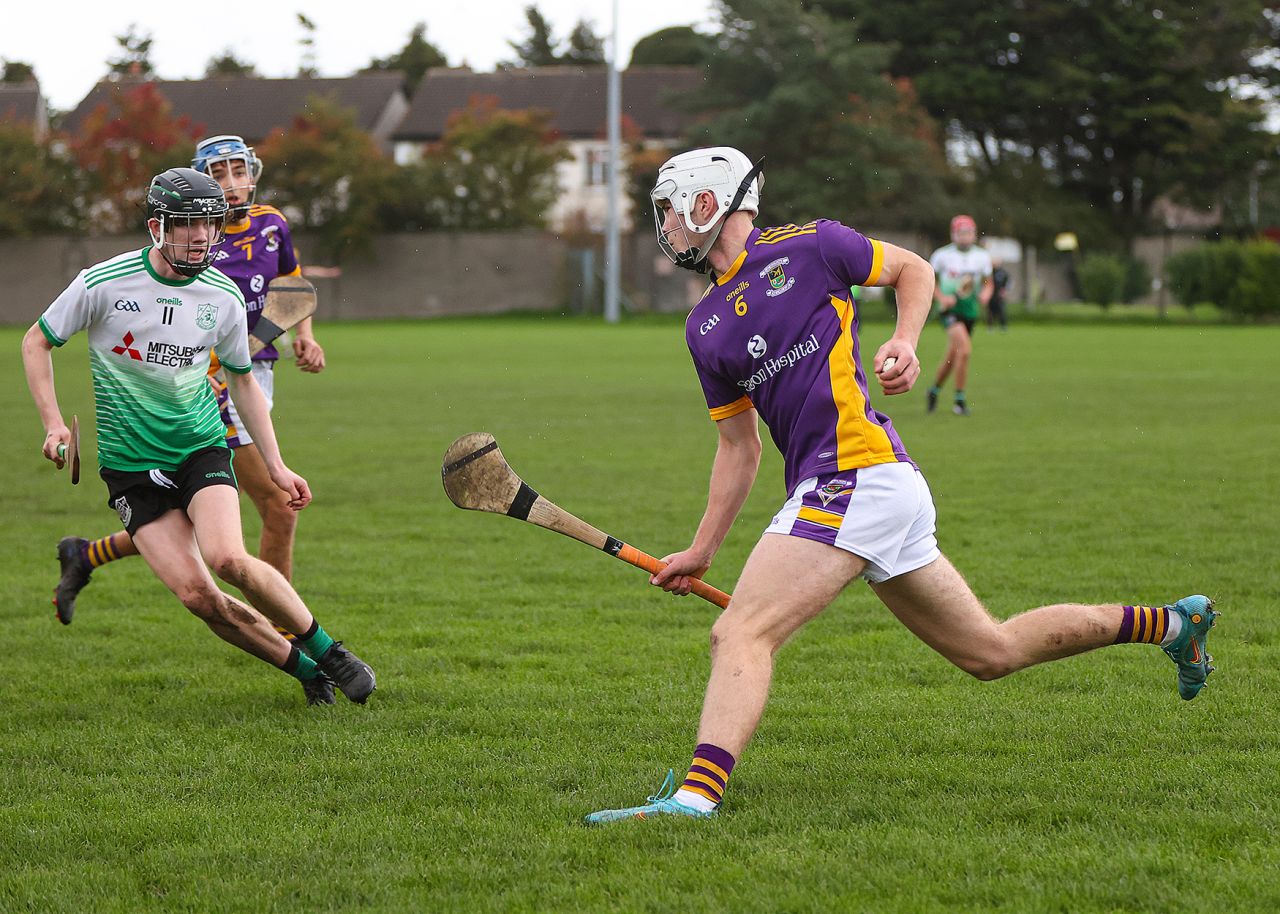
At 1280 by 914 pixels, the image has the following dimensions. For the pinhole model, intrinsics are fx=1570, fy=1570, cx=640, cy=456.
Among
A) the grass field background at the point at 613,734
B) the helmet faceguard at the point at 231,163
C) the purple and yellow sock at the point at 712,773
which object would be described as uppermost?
the helmet faceguard at the point at 231,163

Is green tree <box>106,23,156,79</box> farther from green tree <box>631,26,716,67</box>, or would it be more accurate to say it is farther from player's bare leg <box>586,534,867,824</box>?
player's bare leg <box>586,534,867,824</box>

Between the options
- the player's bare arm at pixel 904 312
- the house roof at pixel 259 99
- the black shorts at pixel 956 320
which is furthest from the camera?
the house roof at pixel 259 99

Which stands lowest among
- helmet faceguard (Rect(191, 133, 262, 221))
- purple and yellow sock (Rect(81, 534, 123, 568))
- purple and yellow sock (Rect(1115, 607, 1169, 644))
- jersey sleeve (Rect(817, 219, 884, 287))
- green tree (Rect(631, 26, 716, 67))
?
purple and yellow sock (Rect(81, 534, 123, 568))

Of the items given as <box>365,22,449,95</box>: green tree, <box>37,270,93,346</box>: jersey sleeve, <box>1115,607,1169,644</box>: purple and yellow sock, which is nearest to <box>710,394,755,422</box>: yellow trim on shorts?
<box>1115,607,1169,644</box>: purple and yellow sock

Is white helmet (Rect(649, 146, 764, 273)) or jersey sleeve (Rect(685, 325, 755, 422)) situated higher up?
white helmet (Rect(649, 146, 764, 273))

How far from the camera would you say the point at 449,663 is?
263 inches

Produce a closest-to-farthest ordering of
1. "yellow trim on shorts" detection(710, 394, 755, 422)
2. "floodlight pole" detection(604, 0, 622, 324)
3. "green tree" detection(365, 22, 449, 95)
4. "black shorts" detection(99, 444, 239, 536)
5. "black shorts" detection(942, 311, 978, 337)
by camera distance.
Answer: "yellow trim on shorts" detection(710, 394, 755, 422) < "black shorts" detection(99, 444, 239, 536) < "black shorts" detection(942, 311, 978, 337) < "floodlight pole" detection(604, 0, 622, 324) < "green tree" detection(365, 22, 449, 95)

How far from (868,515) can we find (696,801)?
0.95 m

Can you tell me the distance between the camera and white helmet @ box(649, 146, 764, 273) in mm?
4684

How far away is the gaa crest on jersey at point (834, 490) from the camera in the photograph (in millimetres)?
4555

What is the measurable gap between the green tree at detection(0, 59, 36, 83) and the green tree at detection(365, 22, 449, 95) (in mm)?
18826

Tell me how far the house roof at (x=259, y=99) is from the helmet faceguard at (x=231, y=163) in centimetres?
6156

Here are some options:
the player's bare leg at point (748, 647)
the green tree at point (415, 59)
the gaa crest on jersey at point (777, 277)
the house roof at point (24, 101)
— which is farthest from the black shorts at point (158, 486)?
the green tree at point (415, 59)

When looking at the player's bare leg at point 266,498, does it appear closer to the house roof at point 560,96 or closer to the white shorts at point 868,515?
the white shorts at point 868,515
